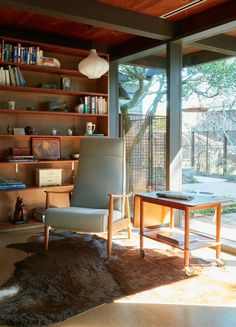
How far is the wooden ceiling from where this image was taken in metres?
3.37

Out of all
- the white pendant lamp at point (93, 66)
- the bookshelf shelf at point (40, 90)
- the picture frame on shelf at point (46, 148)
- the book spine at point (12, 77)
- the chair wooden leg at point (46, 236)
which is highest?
the white pendant lamp at point (93, 66)

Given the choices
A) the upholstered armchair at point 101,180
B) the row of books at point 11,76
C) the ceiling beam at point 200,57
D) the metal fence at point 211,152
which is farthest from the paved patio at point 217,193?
the row of books at point 11,76

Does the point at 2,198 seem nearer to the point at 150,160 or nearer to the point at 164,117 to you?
the point at 150,160

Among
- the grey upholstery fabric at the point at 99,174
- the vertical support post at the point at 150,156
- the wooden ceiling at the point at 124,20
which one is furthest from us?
the vertical support post at the point at 150,156

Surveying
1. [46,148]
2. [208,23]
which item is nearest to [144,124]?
[46,148]

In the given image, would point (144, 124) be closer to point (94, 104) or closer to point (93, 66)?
point (94, 104)

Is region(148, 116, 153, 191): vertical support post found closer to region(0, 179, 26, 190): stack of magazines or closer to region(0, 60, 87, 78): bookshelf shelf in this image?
region(0, 60, 87, 78): bookshelf shelf

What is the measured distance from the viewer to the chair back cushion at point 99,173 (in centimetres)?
376

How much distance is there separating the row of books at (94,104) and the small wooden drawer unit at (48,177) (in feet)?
3.09

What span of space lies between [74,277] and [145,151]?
236 cm

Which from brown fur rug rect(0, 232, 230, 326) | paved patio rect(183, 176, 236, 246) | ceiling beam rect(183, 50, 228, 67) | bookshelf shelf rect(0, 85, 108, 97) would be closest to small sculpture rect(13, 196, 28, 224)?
brown fur rug rect(0, 232, 230, 326)

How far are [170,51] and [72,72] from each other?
136cm

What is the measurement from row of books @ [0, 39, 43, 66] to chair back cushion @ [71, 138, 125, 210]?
1.32 metres

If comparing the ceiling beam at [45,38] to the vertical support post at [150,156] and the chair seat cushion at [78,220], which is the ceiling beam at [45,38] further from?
the chair seat cushion at [78,220]
